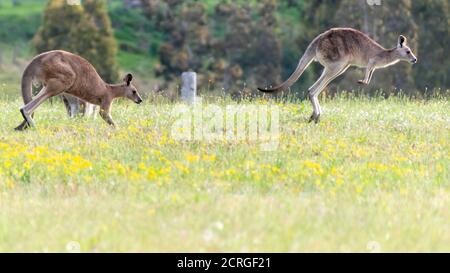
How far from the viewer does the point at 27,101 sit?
43.1 feet

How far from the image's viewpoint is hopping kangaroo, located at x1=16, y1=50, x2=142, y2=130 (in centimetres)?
1316

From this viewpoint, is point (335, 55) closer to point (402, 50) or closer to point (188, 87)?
point (402, 50)

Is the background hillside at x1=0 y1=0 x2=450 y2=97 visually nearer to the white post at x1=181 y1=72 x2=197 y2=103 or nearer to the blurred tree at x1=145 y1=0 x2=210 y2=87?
the blurred tree at x1=145 y1=0 x2=210 y2=87

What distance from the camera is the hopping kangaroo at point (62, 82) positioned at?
13156 millimetres

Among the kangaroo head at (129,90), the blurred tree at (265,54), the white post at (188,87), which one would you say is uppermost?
the kangaroo head at (129,90)

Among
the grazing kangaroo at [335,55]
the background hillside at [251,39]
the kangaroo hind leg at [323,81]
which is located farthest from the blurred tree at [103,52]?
the kangaroo hind leg at [323,81]

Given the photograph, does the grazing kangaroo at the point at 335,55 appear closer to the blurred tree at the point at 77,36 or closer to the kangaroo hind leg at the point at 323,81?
the kangaroo hind leg at the point at 323,81

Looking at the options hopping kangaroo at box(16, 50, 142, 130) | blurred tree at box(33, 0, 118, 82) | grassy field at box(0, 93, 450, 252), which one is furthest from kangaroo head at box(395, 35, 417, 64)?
blurred tree at box(33, 0, 118, 82)

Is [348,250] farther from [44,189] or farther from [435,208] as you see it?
[44,189]

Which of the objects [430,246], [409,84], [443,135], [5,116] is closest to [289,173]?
[430,246]
